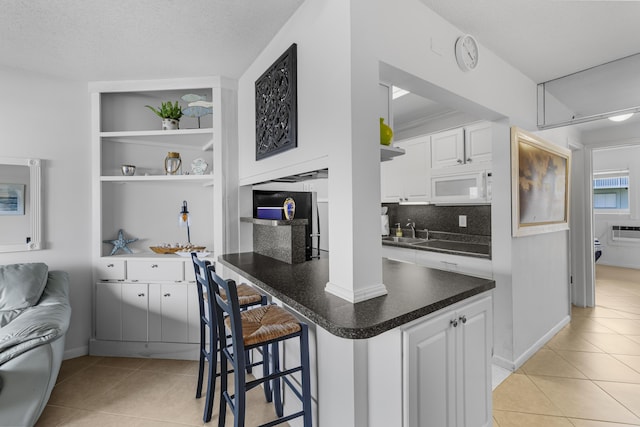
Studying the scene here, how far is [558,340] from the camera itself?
304 centimetres

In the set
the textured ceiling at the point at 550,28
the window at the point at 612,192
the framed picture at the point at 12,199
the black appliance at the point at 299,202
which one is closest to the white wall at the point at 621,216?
the window at the point at 612,192

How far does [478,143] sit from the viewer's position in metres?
2.99

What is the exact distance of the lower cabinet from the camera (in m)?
2.70

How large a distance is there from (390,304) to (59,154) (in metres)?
3.13

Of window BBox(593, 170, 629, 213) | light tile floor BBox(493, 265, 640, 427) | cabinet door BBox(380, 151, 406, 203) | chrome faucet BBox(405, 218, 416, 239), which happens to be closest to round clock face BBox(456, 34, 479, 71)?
cabinet door BBox(380, 151, 406, 203)

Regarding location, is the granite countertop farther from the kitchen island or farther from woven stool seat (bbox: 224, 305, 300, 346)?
woven stool seat (bbox: 224, 305, 300, 346)

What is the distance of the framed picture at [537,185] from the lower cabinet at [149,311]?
9.26ft

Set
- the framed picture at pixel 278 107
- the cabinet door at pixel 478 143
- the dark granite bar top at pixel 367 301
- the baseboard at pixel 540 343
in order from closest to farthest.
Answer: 1. the dark granite bar top at pixel 367 301
2. the framed picture at pixel 278 107
3. the baseboard at pixel 540 343
4. the cabinet door at pixel 478 143

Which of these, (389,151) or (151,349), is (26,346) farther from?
(389,151)

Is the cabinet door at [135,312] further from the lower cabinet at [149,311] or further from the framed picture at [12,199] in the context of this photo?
the framed picture at [12,199]

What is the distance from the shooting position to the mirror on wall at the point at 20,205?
2529mm

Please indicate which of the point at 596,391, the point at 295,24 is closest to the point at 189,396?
the point at 295,24

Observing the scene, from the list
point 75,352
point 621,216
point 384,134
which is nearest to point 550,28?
point 384,134

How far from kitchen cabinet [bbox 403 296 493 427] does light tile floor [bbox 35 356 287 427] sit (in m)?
1.13
